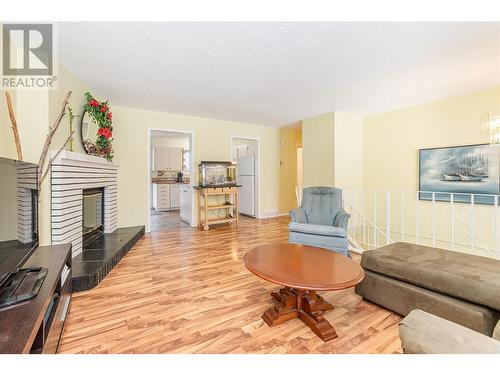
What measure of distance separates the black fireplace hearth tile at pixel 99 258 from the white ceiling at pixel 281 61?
2124mm

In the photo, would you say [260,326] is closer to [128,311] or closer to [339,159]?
[128,311]

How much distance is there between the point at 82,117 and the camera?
3047mm

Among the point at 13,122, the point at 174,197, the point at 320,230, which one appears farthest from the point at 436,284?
the point at 174,197

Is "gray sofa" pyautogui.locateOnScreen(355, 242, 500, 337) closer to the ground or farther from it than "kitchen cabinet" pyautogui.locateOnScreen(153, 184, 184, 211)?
closer to the ground

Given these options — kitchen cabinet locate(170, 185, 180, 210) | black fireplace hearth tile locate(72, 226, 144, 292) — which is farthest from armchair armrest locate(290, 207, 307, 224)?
kitchen cabinet locate(170, 185, 180, 210)

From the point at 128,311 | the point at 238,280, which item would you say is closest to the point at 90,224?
the point at 128,311

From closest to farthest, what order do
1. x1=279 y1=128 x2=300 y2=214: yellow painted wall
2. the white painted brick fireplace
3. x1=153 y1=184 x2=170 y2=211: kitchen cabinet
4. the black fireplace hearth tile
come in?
the black fireplace hearth tile, the white painted brick fireplace, x1=279 y1=128 x2=300 y2=214: yellow painted wall, x1=153 y1=184 x2=170 y2=211: kitchen cabinet

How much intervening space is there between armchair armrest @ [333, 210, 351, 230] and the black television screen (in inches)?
108

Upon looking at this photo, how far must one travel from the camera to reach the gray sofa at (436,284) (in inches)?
53.7

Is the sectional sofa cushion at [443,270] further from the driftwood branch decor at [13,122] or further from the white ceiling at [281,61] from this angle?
the driftwood branch decor at [13,122]

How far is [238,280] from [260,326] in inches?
30.1

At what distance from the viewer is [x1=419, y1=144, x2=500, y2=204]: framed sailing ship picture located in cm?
322

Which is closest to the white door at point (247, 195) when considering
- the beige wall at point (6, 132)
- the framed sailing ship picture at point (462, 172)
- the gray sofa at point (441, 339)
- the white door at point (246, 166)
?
the white door at point (246, 166)

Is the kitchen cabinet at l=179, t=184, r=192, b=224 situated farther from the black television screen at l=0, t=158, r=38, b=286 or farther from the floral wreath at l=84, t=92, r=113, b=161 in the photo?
the black television screen at l=0, t=158, r=38, b=286
